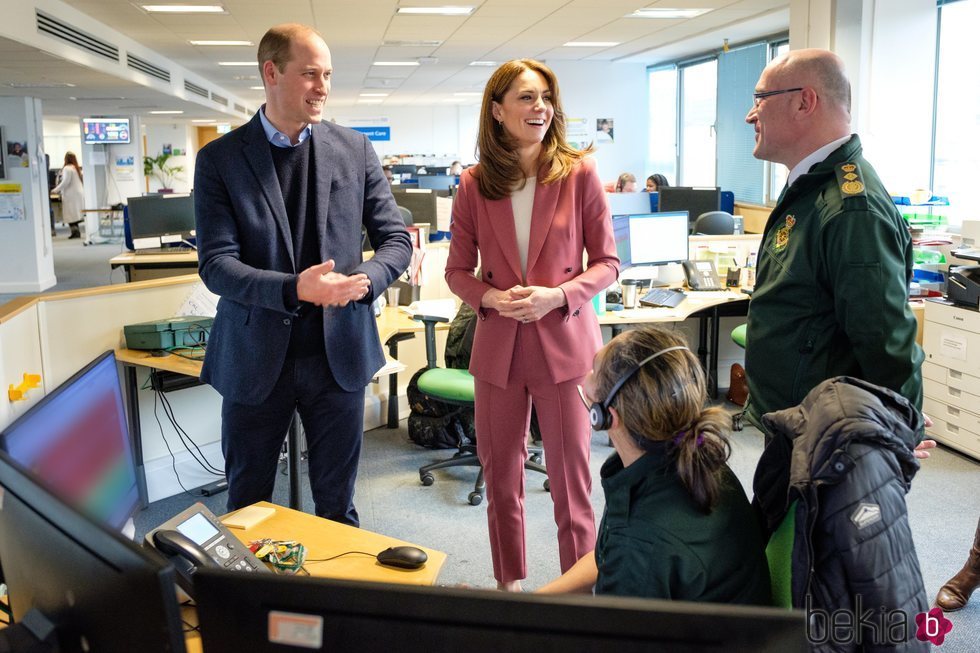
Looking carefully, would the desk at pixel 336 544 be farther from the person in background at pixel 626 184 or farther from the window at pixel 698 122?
the window at pixel 698 122

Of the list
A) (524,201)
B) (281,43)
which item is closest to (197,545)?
(281,43)

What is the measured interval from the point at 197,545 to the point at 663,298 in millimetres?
3940

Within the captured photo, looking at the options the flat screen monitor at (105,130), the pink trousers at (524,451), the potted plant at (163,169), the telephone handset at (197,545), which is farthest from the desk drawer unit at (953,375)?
the potted plant at (163,169)

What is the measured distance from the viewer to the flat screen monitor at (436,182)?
9125mm

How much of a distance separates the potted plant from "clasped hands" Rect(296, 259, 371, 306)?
20950 millimetres

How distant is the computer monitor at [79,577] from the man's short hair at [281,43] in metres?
1.40

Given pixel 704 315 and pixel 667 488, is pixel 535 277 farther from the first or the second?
pixel 704 315

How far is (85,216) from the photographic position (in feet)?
54.2

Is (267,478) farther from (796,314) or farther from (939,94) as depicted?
(939,94)

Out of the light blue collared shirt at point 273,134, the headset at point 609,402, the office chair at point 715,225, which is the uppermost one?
the light blue collared shirt at point 273,134

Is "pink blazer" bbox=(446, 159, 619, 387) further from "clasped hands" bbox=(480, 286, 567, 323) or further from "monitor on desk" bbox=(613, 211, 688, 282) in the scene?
"monitor on desk" bbox=(613, 211, 688, 282)

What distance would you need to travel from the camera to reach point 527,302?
2340mm

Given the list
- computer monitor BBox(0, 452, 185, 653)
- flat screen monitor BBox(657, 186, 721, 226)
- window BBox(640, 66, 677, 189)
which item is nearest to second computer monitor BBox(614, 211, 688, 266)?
flat screen monitor BBox(657, 186, 721, 226)

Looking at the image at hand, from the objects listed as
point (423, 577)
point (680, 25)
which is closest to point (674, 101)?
point (680, 25)
